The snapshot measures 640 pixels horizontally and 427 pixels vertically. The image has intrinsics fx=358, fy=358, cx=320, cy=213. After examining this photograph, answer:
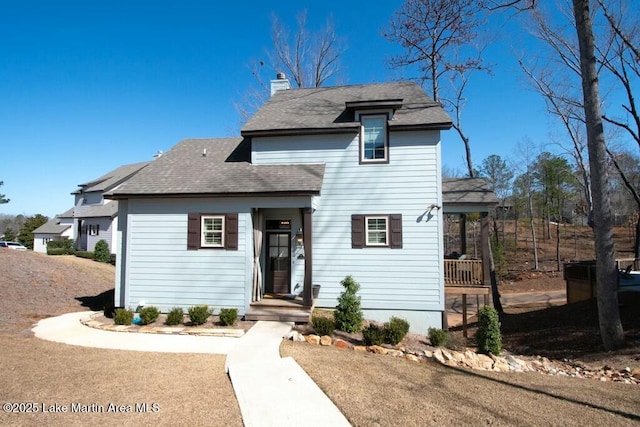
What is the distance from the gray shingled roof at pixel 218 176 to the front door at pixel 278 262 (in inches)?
76.5

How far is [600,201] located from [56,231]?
43.3 m

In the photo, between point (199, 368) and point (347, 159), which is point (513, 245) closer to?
point (347, 159)

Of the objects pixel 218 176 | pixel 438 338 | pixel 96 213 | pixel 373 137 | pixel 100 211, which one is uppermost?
pixel 373 137

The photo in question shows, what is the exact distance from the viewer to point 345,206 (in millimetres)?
11383

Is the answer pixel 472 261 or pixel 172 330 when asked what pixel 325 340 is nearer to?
pixel 172 330

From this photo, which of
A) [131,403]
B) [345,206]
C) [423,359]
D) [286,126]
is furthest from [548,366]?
[286,126]

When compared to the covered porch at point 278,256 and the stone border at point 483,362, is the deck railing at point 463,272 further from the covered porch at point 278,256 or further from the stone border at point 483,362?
the covered porch at point 278,256

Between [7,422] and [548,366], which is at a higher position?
[7,422]

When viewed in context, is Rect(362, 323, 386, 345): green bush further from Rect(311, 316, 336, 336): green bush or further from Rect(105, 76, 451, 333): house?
Rect(105, 76, 451, 333): house

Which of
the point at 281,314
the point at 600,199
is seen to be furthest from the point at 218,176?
the point at 600,199

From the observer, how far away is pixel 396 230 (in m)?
11.0

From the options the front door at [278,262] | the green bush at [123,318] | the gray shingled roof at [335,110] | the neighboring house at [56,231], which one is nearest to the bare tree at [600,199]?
the gray shingled roof at [335,110]

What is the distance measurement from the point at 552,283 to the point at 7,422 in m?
31.7

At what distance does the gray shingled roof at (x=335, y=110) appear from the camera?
11.4 meters
